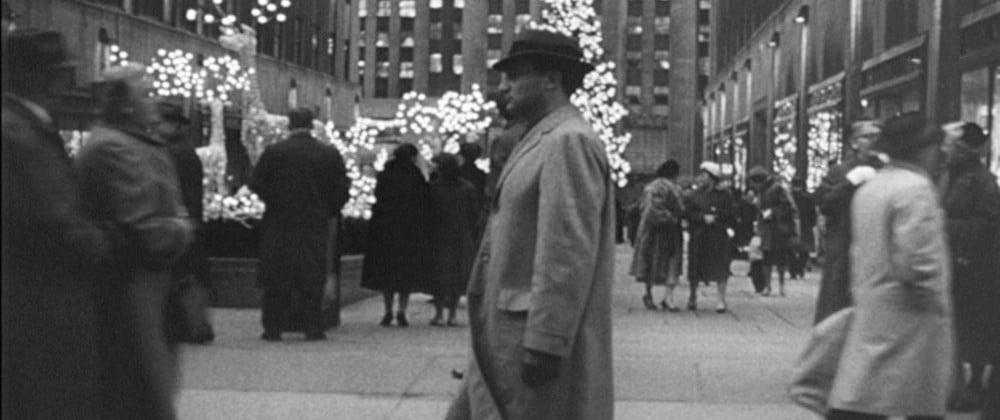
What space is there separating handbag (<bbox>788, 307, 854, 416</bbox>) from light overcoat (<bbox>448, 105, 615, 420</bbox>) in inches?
69.5

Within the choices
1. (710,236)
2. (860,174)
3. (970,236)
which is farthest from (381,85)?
(860,174)

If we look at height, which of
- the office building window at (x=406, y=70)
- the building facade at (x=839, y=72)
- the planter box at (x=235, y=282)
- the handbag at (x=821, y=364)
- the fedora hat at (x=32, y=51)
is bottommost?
the planter box at (x=235, y=282)

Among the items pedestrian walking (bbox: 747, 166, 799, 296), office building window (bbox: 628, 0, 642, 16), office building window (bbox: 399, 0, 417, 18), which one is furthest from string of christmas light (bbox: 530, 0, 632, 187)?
office building window (bbox: 399, 0, 417, 18)

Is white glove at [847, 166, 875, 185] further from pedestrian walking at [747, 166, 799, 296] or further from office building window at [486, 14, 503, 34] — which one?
office building window at [486, 14, 503, 34]

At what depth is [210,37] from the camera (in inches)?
2066

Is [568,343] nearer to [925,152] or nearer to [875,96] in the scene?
[925,152]

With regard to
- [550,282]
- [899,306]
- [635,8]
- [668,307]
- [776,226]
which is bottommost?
[668,307]

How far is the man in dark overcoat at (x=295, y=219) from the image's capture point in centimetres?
1445

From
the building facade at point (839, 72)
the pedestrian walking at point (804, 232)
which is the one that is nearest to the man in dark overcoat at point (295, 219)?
the building facade at point (839, 72)

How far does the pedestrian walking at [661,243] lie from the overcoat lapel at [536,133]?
46.6 feet

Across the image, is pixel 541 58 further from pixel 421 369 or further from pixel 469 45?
pixel 469 45

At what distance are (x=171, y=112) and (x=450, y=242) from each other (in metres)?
6.06

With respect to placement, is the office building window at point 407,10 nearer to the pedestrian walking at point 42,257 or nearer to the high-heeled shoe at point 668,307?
the high-heeled shoe at point 668,307

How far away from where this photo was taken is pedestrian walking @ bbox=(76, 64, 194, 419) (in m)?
5.82
